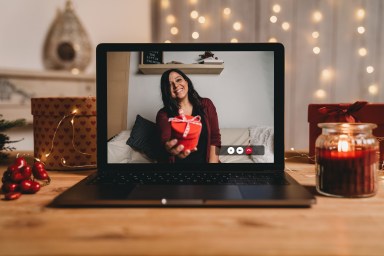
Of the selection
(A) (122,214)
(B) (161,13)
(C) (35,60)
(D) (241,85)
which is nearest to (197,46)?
(D) (241,85)

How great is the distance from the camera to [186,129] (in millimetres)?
818

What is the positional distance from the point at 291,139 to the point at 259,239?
2196 millimetres

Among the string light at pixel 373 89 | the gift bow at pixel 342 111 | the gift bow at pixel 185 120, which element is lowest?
the gift bow at pixel 185 120

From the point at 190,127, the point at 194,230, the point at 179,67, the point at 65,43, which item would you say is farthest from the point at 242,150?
the point at 65,43

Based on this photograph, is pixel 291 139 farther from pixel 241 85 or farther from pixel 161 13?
pixel 241 85

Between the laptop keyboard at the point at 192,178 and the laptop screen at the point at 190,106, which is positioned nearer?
the laptop keyboard at the point at 192,178

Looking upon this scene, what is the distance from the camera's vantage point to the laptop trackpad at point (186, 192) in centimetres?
56

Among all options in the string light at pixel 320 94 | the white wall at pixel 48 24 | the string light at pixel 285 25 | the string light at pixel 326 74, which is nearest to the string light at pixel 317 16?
the string light at pixel 285 25

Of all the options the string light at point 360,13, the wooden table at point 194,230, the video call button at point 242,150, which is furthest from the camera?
the string light at point 360,13

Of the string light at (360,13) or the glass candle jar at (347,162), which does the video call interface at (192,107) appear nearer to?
the glass candle jar at (347,162)

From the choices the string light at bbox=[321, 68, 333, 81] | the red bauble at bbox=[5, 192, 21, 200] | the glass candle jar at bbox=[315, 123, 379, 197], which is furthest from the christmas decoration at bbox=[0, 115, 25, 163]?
the string light at bbox=[321, 68, 333, 81]

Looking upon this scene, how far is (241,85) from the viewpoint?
830 mm

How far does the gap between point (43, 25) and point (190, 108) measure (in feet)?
5.03

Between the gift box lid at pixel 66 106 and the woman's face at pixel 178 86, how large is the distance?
20 centimetres
